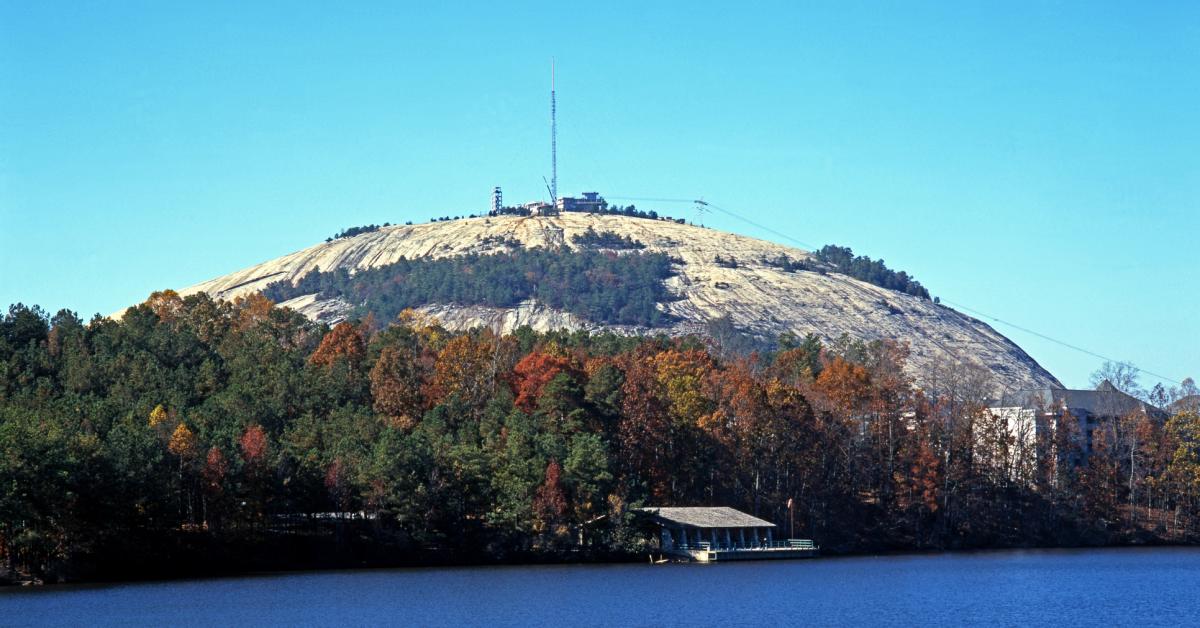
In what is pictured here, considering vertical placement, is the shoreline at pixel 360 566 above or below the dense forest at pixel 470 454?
below

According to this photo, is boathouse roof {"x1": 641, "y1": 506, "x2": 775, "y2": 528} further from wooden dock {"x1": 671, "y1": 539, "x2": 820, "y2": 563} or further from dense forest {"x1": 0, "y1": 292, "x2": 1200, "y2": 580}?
dense forest {"x1": 0, "y1": 292, "x2": 1200, "y2": 580}

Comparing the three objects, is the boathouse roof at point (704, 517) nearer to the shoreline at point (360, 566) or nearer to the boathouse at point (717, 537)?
the boathouse at point (717, 537)

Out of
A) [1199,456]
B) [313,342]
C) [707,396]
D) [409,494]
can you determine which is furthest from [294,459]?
[1199,456]

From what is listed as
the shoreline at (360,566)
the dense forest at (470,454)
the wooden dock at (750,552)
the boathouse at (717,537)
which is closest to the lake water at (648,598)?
the shoreline at (360,566)

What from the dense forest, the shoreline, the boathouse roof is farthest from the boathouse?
the dense forest

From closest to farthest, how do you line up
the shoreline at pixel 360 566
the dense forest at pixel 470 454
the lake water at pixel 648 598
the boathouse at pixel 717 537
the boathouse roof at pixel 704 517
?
1. the lake water at pixel 648 598
2. the shoreline at pixel 360 566
3. the dense forest at pixel 470 454
4. the boathouse roof at pixel 704 517
5. the boathouse at pixel 717 537

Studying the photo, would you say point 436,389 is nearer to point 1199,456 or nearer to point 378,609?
point 378,609

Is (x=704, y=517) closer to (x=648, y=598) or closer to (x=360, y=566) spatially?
(x=360, y=566)

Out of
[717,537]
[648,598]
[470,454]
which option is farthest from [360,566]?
[648,598]
